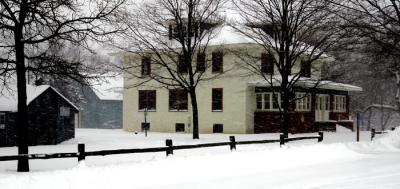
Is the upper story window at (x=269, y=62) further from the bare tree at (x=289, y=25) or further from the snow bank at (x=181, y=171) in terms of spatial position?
the snow bank at (x=181, y=171)

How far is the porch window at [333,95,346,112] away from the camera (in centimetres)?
4665

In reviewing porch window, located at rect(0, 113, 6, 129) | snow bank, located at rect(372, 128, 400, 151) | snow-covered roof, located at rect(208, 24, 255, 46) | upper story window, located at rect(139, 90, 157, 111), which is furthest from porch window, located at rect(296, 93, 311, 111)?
porch window, located at rect(0, 113, 6, 129)

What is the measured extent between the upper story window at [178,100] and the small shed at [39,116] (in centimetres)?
1178

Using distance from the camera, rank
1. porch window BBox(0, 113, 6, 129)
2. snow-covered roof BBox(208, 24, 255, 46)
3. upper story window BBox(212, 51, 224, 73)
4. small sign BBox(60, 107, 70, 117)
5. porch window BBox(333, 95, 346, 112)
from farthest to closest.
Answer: porch window BBox(333, 95, 346, 112) → upper story window BBox(212, 51, 224, 73) → snow-covered roof BBox(208, 24, 255, 46) → small sign BBox(60, 107, 70, 117) → porch window BBox(0, 113, 6, 129)

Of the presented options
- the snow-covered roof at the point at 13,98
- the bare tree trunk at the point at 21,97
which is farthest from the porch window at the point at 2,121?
the bare tree trunk at the point at 21,97

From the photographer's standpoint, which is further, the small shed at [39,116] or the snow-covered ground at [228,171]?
the small shed at [39,116]

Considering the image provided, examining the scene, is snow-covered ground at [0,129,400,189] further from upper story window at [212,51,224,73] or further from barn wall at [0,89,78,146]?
upper story window at [212,51,224,73]

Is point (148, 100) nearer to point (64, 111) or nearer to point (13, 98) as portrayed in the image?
point (64, 111)

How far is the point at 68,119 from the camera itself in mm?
35219

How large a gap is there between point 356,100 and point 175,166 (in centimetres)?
6209

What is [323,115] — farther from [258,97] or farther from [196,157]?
[196,157]

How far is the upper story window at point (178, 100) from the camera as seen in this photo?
1746 inches

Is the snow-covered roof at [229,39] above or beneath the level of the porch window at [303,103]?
above

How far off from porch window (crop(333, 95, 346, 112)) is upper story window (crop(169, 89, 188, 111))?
13.2 metres
